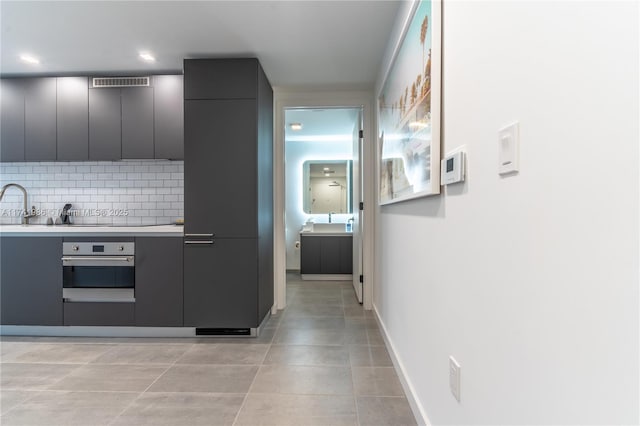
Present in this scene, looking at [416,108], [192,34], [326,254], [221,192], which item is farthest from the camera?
[326,254]

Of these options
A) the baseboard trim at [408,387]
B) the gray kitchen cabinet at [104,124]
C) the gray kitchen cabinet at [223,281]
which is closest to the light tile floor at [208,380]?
the baseboard trim at [408,387]

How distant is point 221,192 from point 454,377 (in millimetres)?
2160

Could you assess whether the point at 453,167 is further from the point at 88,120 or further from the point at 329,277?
the point at 329,277

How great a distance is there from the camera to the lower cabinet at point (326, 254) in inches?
200

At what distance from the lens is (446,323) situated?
4.05 feet

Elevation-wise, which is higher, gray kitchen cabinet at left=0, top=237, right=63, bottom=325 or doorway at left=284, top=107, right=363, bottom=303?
doorway at left=284, top=107, right=363, bottom=303

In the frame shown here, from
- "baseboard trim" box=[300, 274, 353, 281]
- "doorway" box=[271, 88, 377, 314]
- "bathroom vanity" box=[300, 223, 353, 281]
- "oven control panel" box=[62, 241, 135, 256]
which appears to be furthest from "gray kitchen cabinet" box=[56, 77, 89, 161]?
"baseboard trim" box=[300, 274, 353, 281]

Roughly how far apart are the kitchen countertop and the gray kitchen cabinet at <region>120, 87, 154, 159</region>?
0.71 metres

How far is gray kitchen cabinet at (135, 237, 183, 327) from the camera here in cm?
271

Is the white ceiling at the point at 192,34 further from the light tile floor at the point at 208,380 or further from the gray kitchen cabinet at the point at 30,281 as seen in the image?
the light tile floor at the point at 208,380

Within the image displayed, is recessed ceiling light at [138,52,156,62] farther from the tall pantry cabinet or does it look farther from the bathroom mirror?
the bathroom mirror

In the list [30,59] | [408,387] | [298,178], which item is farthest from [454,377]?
[298,178]

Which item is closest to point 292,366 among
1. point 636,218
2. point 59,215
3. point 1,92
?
point 636,218

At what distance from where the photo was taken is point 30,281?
2762 mm
